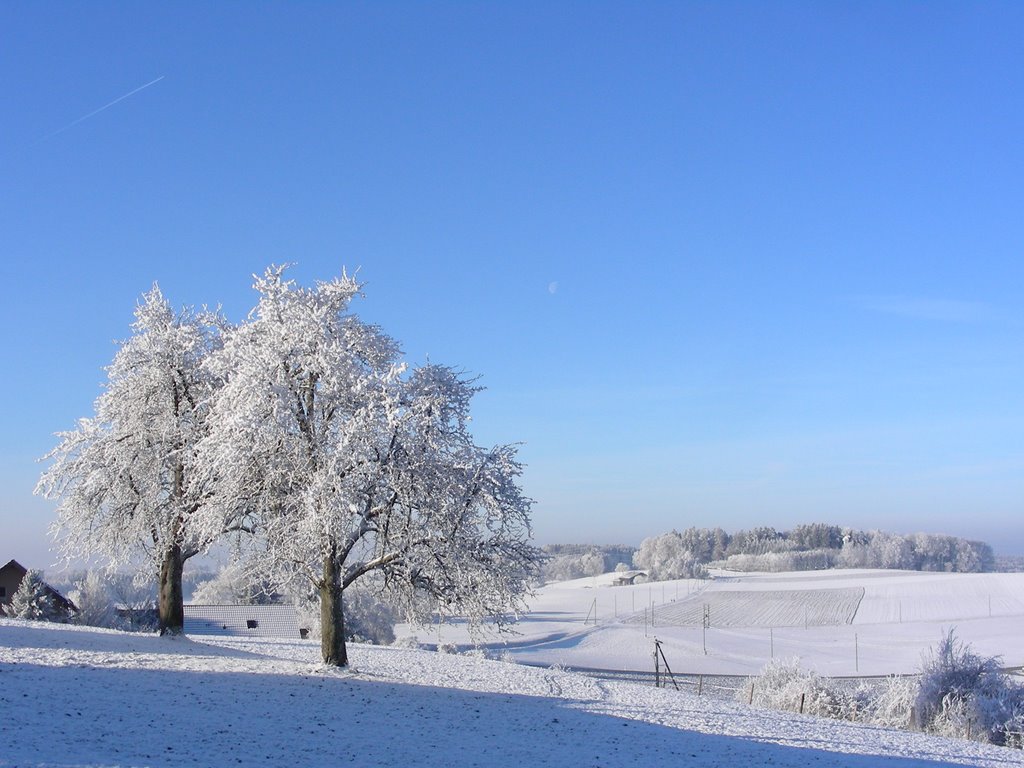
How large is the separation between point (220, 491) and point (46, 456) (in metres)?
9.09

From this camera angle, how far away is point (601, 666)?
65.5 metres

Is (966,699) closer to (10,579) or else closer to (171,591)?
(171,591)

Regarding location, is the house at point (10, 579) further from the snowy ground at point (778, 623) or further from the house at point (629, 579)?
the house at point (629, 579)

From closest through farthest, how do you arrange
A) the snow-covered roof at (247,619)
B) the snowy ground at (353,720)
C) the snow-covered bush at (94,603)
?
Result: the snowy ground at (353,720), the snow-covered bush at (94,603), the snow-covered roof at (247,619)

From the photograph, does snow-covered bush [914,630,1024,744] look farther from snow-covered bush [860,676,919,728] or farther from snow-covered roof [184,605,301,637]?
snow-covered roof [184,605,301,637]

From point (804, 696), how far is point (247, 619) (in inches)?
1438

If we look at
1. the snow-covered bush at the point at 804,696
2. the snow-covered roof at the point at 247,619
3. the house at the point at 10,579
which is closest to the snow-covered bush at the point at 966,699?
the snow-covered bush at the point at 804,696

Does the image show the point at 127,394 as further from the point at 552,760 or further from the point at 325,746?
the point at 552,760

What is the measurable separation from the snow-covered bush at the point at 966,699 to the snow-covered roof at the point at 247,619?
1429 inches

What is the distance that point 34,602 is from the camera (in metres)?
41.3

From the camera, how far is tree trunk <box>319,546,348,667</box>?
2153 cm

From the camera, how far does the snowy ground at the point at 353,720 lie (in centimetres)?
1338

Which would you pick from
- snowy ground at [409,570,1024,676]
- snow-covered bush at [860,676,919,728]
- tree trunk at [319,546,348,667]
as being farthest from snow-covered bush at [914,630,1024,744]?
tree trunk at [319,546,348,667]

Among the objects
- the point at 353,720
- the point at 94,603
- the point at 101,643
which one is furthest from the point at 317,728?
the point at 94,603
